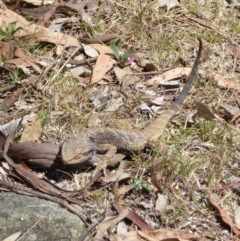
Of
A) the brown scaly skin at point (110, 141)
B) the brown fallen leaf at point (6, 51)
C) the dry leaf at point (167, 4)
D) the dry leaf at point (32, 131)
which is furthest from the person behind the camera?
the dry leaf at point (167, 4)

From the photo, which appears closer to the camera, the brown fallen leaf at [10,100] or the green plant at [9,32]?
the brown fallen leaf at [10,100]

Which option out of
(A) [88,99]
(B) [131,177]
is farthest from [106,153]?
(A) [88,99]

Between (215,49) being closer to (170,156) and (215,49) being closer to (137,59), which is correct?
(137,59)

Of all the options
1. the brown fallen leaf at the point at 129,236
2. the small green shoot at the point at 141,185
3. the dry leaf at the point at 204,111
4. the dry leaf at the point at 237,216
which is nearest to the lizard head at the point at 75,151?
the small green shoot at the point at 141,185

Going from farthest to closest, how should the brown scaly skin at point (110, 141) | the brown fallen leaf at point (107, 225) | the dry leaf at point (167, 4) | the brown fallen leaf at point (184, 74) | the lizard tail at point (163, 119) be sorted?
the dry leaf at point (167, 4)
the brown fallen leaf at point (184, 74)
the lizard tail at point (163, 119)
the brown scaly skin at point (110, 141)
the brown fallen leaf at point (107, 225)

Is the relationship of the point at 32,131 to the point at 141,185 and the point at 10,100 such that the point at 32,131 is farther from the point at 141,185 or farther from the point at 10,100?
the point at 141,185

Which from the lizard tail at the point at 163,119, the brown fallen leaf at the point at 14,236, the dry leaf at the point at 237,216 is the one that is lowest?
the dry leaf at the point at 237,216

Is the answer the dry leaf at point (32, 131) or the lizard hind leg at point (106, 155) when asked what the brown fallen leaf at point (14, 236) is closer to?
the lizard hind leg at point (106, 155)

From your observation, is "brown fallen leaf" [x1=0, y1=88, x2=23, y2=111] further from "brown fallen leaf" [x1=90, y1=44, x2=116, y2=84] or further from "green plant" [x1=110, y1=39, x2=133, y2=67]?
"green plant" [x1=110, y1=39, x2=133, y2=67]
